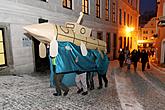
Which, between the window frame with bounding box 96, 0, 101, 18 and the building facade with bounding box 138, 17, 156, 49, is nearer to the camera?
the window frame with bounding box 96, 0, 101, 18

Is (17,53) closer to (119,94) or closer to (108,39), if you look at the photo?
(119,94)

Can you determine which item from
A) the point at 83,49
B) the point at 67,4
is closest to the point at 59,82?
the point at 83,49

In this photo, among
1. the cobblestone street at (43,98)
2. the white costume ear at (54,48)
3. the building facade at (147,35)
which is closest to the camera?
the cobblestone street at (43,98)

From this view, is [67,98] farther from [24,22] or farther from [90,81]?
[24,22]

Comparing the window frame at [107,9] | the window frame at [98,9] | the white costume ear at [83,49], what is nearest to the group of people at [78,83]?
the white costume ear at [83,49]

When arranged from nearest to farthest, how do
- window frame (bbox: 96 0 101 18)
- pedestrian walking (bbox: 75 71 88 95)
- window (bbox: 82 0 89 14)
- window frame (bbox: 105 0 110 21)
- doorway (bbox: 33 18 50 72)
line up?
1. pedestrian walking (bbox: 75 71 88 95)
2. doorway (bbox: 33 18 50 72)
3. window (bbox: 82 0 89 14)
4. window frame (bbox: 96 0 101 18)
5. window frame (bbox: 105 0 110 21)

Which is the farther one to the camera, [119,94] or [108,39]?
[108,39]

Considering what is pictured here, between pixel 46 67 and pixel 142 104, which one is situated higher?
pixel 46 67

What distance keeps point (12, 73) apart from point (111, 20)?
1443 centimetres

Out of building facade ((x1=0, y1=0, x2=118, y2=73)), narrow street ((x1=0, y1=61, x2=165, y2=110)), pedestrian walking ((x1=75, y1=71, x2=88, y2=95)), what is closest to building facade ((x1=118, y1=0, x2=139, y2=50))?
building facade ((x1=0, y1=0, x2=118, y2=73))

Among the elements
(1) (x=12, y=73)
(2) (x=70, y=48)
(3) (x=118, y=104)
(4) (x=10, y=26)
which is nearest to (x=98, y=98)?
(3) (x=118, y=104)

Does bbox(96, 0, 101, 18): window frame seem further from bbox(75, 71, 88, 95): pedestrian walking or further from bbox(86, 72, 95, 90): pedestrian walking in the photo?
bbox(75, 71, 88, 95): pedestrian walking

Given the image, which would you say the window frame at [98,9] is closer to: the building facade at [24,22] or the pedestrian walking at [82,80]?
the building facade at [24,22]

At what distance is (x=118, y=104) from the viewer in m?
5.72
